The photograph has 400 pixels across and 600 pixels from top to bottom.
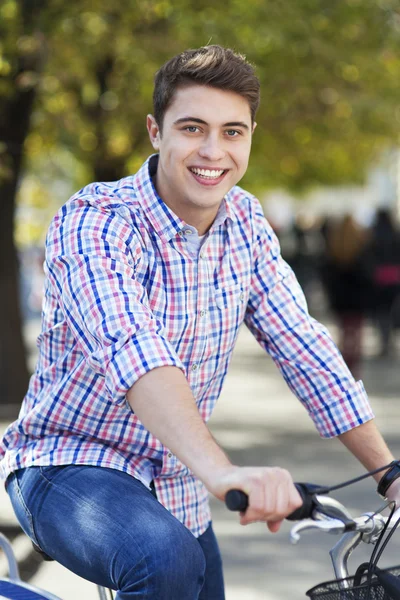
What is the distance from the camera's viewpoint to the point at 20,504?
99.3 inches

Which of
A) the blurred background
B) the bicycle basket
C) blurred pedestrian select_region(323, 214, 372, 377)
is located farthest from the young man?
blurred pedestrian select_region(323, 214, 372, 377)

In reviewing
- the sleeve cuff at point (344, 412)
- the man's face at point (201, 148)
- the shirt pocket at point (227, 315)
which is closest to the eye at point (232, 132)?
the man's face at point (201, 148)

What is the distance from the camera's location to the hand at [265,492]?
189cm

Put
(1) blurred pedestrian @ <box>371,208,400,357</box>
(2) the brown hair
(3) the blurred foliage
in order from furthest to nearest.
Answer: (1) blurred pedestrian @ <box>371,208,400,357</box> < (3) the blurred foliage < (2) the brown hair

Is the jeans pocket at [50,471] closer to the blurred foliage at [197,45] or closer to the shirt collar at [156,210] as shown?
the shirt collar at [156,210]

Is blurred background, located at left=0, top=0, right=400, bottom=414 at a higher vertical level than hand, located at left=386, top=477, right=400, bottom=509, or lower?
higher

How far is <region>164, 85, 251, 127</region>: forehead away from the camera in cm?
253

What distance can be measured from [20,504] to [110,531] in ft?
1.23

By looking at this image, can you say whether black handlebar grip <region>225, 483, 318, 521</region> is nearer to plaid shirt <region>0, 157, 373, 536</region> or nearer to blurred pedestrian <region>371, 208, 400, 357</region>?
Answer: plaid shirt <region>0, 157, 373, 536</region>

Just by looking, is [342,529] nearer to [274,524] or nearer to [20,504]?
[274,524]

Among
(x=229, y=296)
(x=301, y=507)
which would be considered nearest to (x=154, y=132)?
(x=229, y=296)

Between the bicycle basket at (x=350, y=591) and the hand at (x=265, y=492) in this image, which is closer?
the hand at (x=265, y=492)

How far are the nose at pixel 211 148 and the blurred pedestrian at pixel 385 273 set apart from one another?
12177mm

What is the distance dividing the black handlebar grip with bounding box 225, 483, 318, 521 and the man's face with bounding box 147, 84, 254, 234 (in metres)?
0.85
